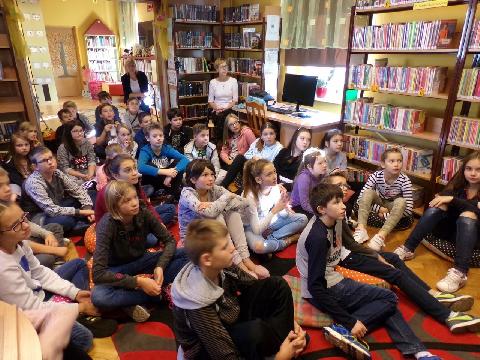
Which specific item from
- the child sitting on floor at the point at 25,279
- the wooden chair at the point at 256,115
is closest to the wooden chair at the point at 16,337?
the child sitting on floor at the point at 25,279

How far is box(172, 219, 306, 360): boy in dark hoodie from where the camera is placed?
1.29 metres

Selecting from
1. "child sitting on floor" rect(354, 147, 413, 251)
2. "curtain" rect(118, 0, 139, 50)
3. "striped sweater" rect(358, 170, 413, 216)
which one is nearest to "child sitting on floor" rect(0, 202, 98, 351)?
"child sitting on floor" rect(354, 147, 413, 251)

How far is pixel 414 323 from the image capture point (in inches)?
75.2

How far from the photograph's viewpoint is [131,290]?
1.91 m

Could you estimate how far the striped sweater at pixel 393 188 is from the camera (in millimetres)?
2832

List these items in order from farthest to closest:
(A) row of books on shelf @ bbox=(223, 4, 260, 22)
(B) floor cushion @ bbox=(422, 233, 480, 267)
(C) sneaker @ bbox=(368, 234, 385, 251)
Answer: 1. (A) row of books on shelf @ bbox=(223, 4, 260, 22)
2. (C) sneaker @ bbox=(368, 234, 385, 251)
3. (B) floor cushion @ bbox=(422, 233, 480, 267)

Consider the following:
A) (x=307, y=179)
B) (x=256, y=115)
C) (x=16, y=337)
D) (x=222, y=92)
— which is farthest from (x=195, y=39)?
(x=16, y=337)

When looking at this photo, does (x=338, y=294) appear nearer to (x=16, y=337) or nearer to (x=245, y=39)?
(x=16, y=337)

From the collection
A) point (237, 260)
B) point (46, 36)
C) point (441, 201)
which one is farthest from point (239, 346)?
point (46, 36)

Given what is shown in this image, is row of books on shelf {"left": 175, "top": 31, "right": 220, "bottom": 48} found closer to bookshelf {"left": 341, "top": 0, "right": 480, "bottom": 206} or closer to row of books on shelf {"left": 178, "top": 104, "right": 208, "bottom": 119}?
row of books on shelf {"left": 178, "top": 104, "right": 208, "bottom": 119}

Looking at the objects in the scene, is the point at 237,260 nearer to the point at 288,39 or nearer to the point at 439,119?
the point at 439,119

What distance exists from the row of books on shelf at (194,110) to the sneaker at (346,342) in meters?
4.51

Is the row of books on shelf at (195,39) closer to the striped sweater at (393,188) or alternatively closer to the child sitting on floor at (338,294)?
the striped sweater at (393,188)

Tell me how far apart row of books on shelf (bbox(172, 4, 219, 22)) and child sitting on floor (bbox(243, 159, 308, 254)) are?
356 cm
